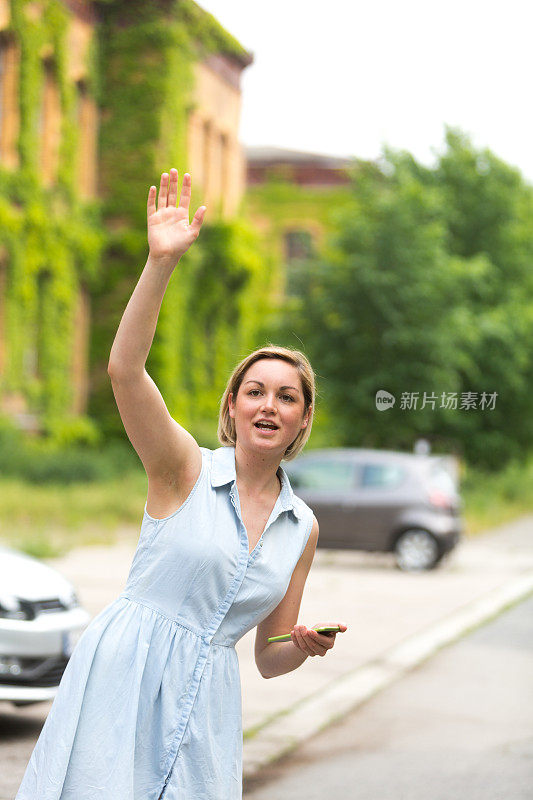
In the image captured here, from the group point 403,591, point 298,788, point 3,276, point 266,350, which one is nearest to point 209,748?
point 266,350

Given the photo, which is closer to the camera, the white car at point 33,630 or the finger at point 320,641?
the finger at point 320,641

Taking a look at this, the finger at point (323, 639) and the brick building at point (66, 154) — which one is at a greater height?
the brick building at point (66, 154)

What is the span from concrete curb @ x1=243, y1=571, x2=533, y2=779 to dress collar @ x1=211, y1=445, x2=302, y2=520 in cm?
391

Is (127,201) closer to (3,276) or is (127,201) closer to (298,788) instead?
(3,276)

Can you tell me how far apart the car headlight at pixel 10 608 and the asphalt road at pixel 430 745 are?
1.58 m

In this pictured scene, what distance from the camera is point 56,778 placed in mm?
2898

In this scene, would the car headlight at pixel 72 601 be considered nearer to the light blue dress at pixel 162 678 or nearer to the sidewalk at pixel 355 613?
the sidewalk at pixel 355 613

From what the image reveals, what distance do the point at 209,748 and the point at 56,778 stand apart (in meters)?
0.34

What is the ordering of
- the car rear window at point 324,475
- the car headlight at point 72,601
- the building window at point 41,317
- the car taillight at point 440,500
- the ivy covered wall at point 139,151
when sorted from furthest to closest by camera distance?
1. the ivy covered wall at point 139,151
2. the building window at point 41,317
3. the car rear window at point 324,475
4. the car taillight at point 440,500
5. the car headlight at point 72,601

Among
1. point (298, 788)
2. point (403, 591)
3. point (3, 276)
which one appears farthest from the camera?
point (3, 276)

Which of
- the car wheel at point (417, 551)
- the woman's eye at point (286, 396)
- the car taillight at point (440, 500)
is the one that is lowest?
the car wheel at point (417, 551)

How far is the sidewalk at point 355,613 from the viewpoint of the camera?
332 inches

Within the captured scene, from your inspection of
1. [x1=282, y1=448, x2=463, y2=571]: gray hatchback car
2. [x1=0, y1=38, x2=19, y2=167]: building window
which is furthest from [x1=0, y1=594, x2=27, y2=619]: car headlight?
[x1=0, y1=38, x2=19, y2=167]: building window

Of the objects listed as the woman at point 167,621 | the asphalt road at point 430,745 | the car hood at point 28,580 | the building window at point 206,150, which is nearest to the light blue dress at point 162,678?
the woman at point 167,621
